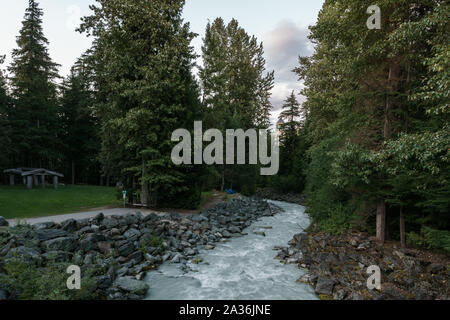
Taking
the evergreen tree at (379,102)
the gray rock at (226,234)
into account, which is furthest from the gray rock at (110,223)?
the evergreen tree at (379,102)

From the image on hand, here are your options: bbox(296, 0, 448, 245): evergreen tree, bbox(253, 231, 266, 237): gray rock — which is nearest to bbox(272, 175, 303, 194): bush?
bbox(253, 231, 266, 237): gray rock

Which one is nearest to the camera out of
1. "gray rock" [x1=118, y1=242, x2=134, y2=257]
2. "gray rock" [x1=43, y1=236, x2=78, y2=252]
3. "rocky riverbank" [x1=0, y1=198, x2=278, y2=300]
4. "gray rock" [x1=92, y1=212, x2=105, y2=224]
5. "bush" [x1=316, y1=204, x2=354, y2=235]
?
"rocky riverbank" [x1=0, y1=198, x2=278, y2=300]

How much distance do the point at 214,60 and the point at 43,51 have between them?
2948 cm

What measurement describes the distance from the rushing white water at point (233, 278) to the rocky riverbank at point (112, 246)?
0.58m

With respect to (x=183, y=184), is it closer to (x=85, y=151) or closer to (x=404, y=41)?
(x=404, y=41)

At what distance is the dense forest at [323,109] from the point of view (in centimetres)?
649

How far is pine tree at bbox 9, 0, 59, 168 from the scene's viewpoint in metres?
28.2

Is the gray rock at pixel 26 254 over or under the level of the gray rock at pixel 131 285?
over
